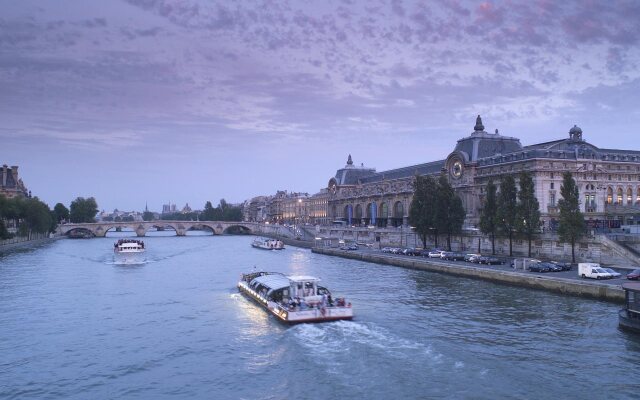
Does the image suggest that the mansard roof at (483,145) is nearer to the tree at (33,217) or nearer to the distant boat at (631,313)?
the distant boat at (631,313)

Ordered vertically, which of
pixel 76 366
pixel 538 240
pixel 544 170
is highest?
pixel 544 170

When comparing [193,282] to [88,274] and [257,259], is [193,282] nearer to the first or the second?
[88,274]

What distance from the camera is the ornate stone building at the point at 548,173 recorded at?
70.4 metres

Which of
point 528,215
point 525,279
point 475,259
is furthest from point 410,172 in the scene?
point 525,279

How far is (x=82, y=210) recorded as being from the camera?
17450 cm

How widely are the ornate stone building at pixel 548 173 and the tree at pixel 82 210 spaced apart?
103537 mm

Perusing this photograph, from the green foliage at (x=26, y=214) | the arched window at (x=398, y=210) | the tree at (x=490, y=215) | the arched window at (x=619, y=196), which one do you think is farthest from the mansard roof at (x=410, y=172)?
the green foliage at (x=26, y=214)

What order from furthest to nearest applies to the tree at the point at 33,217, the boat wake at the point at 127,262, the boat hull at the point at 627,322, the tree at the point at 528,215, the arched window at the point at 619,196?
the tree at the point at 33,217 < the arched window at the point at 619,196 < the boat wake at the point at 127,262 < the tree at the point at 528,215 < the boat hull at the point at 627,322

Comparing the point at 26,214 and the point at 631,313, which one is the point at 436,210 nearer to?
the point at 631,313

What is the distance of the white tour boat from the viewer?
32000mm

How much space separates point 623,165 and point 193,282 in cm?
5610

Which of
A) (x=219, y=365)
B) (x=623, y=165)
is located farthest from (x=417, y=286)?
(x=623, y=165)

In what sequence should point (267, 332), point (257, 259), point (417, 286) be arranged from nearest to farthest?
point (267, 332)
point (417, 286)
point (257, 259)

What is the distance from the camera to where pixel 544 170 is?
232ft
